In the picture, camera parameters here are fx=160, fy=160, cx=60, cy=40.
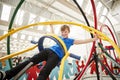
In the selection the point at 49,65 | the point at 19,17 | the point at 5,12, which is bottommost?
the point at 49,65

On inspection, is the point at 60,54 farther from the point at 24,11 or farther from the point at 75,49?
the point at 75,49

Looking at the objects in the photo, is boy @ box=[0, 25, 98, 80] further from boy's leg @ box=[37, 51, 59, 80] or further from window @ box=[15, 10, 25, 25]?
window @ box=[15, 10, 25, 25]

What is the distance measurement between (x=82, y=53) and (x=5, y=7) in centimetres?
396

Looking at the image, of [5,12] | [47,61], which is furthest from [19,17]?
[47,61]

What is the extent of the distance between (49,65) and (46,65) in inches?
1.3

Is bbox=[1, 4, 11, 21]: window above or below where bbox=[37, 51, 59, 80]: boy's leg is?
above

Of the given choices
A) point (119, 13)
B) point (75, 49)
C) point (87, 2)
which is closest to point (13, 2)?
point (87, 2)

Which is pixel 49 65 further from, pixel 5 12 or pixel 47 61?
pixel 5 12

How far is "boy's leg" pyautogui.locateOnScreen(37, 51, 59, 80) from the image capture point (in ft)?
5.27

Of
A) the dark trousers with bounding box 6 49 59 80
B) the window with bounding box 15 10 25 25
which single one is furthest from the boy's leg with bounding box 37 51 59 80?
the window with bounding box 15 10 25 25

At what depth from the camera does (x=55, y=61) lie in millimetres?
1796

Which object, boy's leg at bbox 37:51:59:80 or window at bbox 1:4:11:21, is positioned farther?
window at bbox 1:4:11:21

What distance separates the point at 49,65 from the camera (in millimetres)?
1699

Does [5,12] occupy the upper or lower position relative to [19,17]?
upper
